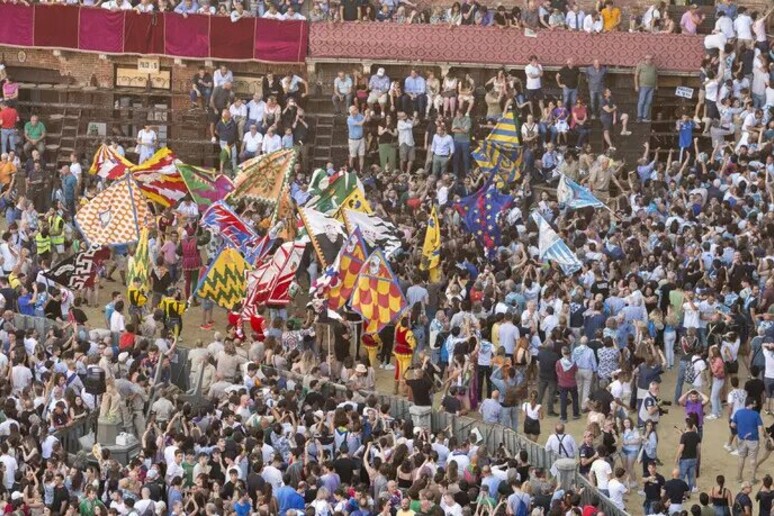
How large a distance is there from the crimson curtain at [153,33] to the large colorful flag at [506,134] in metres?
6.66

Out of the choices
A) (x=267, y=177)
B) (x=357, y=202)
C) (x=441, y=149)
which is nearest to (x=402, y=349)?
(x=357, y=202)

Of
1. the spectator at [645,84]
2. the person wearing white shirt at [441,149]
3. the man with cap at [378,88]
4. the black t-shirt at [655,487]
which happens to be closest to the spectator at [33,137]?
the man with cap at [378,88]

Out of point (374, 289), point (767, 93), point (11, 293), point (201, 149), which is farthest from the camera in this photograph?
point (201, 149)

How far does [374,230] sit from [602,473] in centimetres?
906

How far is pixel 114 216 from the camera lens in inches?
1515

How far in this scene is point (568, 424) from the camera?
3434 centimetres

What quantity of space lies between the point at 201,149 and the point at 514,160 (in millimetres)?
7853

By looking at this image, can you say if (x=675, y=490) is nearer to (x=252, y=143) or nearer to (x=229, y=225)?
(x=229, y=225)

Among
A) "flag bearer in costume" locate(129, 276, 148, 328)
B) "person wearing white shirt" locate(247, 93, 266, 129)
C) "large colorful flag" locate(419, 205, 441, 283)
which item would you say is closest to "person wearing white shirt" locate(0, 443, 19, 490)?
"flag bearer in costume" locate(129, 276, 148, 328)

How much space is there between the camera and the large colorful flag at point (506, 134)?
4256 cm

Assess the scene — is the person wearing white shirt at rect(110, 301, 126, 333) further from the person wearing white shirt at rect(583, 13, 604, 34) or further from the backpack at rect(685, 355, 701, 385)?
the person wearing white shirt at rect(583, 13, 604, 34)

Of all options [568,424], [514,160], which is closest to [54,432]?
[568,424]

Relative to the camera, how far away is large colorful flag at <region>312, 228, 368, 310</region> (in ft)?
116

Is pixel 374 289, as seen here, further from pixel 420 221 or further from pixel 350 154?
pixel 350 154
